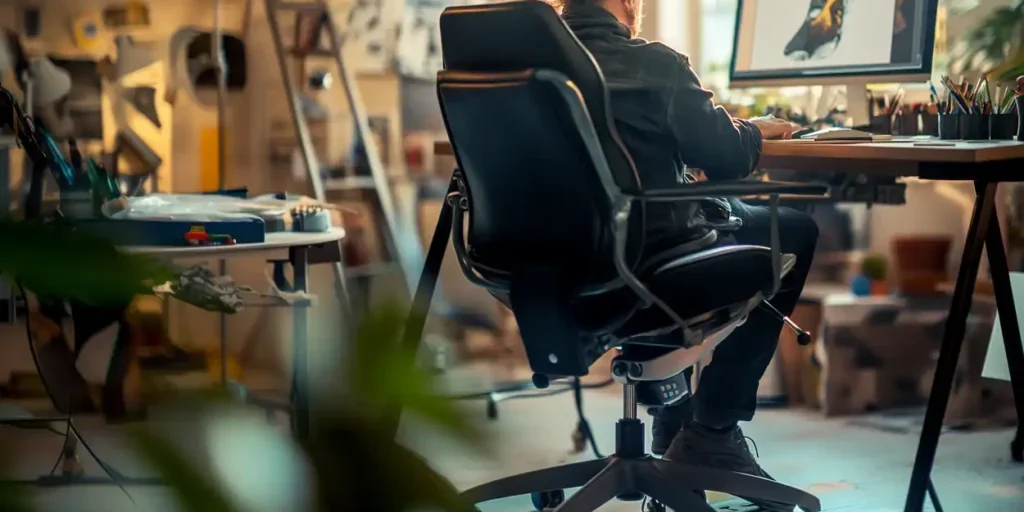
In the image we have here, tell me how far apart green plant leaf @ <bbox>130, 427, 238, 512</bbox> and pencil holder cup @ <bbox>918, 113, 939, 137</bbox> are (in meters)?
2.39

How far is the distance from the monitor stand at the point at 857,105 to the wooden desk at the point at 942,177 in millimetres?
391

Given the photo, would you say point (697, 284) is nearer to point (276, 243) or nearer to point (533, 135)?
point (533, 135)

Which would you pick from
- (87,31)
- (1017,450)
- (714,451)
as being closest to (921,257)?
(1017,450)

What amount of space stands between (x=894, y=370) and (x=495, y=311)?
137cm

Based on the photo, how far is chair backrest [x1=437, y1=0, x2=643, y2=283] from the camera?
5.50 ft

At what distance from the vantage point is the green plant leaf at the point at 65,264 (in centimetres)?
28

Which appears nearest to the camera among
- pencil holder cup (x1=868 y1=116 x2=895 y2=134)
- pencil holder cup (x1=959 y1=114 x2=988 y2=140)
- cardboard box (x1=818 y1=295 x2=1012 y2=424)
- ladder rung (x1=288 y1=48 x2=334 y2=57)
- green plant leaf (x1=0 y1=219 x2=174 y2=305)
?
green plant leaf (x1=0 y1=219 x2=174 y2=305)

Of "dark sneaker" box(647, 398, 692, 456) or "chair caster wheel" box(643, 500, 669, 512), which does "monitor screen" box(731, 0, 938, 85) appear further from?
"chair caster wheel" box(643, 500, 669, 512)

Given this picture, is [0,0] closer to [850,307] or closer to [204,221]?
[204,221]

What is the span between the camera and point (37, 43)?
11.7ft

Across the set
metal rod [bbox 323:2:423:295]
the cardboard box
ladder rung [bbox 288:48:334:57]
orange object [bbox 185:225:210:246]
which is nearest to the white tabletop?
orange object [bbox 185:225:210:246]

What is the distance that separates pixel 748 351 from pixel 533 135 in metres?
0.69

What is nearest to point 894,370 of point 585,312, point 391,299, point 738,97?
point 738,97

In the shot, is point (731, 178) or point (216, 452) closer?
point (216, 452)
